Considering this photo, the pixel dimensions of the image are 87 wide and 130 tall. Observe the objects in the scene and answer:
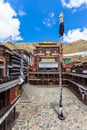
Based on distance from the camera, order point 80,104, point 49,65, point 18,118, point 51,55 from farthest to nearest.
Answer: point 51,55 < point 49,65 < point 80,104 < point 18,118

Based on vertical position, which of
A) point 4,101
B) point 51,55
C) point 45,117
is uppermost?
point 51,55

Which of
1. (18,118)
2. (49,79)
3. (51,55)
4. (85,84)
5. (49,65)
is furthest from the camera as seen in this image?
(51,55)

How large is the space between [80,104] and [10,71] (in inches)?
628

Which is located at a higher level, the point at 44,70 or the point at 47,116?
the point at 44,70

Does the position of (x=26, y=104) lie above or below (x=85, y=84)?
below

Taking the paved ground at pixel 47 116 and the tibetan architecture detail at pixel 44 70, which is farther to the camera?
the tibetan architecture detail at pixel 44 70

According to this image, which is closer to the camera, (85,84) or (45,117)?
(45,117)

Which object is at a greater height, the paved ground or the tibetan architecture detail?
the tibetan architecture detail

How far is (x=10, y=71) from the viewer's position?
38.8 metres

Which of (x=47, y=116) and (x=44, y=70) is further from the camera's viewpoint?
(x=44, y=70)

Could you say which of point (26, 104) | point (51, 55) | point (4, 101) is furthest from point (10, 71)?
point (51, 55)

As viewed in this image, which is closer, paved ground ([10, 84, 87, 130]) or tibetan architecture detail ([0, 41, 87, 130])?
paved ground ([10, 84, 87, 130])

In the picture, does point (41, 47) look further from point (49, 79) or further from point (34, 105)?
point (34, 105)

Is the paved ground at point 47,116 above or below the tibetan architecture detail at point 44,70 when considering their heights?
below
